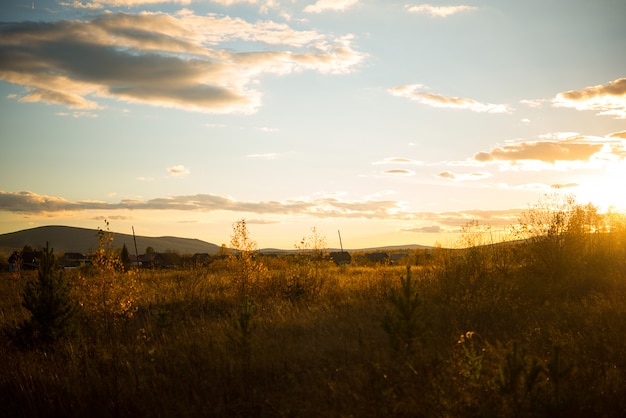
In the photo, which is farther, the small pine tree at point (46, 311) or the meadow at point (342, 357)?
the small pine tree at point (46, 311)

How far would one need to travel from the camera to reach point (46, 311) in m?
12.0

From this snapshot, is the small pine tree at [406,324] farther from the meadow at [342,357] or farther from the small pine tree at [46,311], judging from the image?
the small pine tree at [46,311]

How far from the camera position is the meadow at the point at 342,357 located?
7016 millimetres

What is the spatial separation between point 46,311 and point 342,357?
25.4 ft

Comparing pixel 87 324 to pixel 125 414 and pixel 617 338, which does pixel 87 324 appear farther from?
pixel 617 338

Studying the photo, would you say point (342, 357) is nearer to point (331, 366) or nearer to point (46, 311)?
point (331, 366)

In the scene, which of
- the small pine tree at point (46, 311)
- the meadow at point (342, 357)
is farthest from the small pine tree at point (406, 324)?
the small pine tree at point (46, 311)

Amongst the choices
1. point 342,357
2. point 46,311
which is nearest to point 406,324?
point 342,357

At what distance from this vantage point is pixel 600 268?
20.9 metres

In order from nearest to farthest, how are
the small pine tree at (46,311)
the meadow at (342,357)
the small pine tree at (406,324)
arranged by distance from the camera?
the meadow at (342,357)
the small pine tree at (406,324)
the small pine tree at (46,311)

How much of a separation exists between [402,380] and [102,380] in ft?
18.1

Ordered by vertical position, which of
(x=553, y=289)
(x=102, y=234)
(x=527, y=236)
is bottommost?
(x=553, y=289)

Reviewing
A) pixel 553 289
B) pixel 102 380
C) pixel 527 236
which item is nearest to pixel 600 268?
pixel 527 236

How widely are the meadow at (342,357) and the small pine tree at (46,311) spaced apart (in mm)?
153
